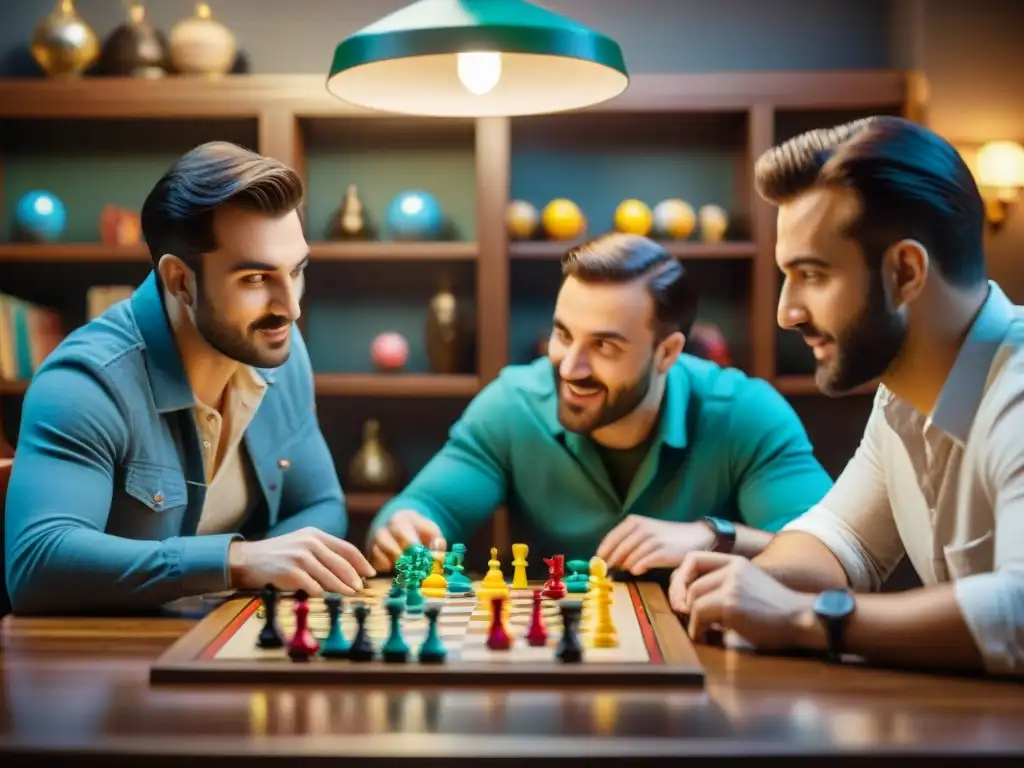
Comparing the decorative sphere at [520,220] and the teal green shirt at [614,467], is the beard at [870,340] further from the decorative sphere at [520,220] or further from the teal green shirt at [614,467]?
the decorative sphere at [520,220]

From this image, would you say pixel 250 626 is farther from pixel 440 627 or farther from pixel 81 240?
pixel 81 240

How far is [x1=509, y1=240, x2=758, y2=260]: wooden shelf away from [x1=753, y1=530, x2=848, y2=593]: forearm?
2.28 metres

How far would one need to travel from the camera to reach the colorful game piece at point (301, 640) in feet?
5.10

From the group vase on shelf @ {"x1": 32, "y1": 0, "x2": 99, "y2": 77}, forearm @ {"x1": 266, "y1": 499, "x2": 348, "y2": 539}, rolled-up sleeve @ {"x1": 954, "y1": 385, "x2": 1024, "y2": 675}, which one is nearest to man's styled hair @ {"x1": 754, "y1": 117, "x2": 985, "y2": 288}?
rolled-up sleeve @ {"x1": 954, "y1": 385, "x2": 1024, "y2": 675}

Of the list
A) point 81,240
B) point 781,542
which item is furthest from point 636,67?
point 781,542

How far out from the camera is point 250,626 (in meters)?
1.75

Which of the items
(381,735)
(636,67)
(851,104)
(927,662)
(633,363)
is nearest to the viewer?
(381,735)

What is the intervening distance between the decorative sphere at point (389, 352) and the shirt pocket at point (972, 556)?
2.75m

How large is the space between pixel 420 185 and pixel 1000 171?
1.98 m

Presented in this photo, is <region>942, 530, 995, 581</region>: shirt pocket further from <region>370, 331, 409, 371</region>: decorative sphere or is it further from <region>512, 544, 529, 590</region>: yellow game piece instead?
<region>370, 331, 409, 371</region>: decorative sphere

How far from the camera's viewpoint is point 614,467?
8.78 feet

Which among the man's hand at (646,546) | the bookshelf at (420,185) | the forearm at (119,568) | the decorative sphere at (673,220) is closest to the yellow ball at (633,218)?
the decorative sphere at (673,220)

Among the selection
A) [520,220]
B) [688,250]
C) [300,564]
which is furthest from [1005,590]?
[520,220]

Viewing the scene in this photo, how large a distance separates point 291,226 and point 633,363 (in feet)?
2.50
